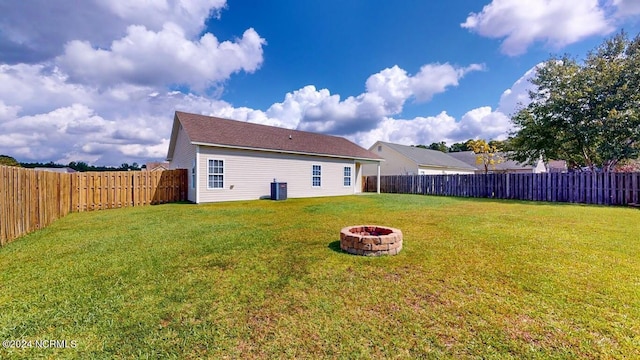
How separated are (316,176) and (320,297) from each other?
14.5 m

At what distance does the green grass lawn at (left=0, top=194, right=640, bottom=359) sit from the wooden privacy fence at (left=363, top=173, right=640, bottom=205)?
982 centimetres

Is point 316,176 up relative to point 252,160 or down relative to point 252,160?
down

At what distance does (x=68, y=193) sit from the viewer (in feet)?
34.0

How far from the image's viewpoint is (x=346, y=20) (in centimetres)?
1322

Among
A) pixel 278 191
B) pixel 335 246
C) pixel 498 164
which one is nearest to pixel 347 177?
pixel 278 191

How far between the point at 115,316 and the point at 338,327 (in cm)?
227

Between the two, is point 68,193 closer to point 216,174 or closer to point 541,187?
point 216,174

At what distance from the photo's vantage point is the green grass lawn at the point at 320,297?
2.22 metres

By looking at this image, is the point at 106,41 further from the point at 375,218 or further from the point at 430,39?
the point at 430,39

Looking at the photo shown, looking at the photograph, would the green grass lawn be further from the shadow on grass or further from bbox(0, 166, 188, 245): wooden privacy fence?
bbox(0, 166, 188, 245): wooden privacy fence

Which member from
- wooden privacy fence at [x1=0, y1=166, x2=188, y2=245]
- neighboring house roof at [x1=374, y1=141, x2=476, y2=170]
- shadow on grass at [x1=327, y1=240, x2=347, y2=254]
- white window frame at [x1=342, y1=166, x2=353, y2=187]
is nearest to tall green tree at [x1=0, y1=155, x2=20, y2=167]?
wooden privacy fence at [x1=0, y1=166, x2=188, y2=245]

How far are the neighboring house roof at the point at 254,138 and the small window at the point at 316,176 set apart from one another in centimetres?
103

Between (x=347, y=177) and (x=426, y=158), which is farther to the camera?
(x=426, y=158)

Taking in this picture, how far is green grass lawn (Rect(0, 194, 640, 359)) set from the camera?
2.22m
